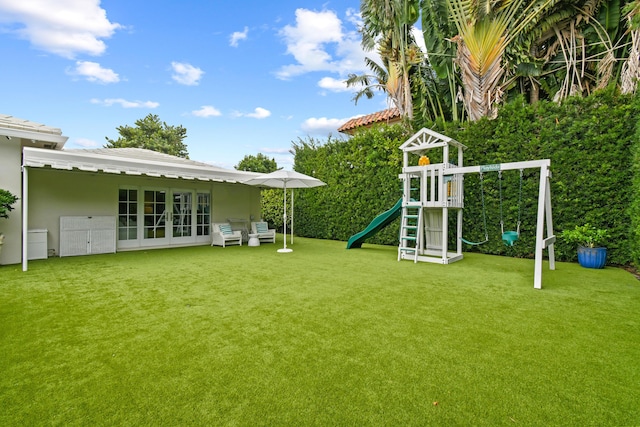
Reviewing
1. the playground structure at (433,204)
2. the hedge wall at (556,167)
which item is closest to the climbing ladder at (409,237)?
the playground structure at (433,204)

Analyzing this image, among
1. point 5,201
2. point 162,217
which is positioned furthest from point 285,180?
point 5,201

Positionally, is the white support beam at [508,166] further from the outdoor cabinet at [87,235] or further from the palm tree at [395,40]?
the outdoor cabinet at [87,235]

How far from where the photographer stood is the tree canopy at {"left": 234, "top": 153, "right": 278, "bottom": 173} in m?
17.5

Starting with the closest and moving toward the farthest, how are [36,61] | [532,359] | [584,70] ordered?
[532,359]
[584,70]
[36,61]

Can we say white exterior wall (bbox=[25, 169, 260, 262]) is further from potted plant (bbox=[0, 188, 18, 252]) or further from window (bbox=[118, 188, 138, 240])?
potted plant (bbox=[0, 188, 18, 252])

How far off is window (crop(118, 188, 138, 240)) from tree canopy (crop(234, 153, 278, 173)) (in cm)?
899

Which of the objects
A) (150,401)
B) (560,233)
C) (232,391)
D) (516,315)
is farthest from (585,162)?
(150,401)

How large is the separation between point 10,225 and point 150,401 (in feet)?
23.3

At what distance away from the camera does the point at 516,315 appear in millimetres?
3334

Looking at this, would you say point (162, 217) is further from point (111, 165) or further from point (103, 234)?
point (111, 165)

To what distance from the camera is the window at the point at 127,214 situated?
335 inches

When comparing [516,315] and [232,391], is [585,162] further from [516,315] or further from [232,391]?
[232,391]

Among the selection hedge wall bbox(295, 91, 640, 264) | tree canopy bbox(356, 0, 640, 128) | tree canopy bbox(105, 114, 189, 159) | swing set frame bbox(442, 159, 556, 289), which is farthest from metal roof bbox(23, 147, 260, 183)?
tree canopy bbox(105, 114, 189, 159)

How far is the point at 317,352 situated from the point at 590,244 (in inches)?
259
